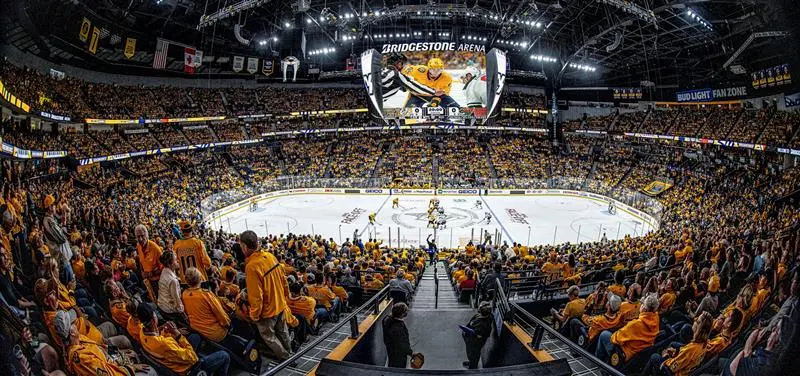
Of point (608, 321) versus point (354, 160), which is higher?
point (354, 160)

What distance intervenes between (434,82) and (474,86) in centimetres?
303

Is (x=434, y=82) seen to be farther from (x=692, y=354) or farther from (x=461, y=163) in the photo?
(x=692, y=354)

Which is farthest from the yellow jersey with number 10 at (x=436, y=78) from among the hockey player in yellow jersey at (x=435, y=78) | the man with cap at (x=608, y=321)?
the man with cap at (x=608, y=321)

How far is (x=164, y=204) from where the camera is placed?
86.5ft

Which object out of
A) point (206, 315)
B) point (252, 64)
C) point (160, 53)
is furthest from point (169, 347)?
point (252, 64)

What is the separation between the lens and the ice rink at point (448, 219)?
25062mm

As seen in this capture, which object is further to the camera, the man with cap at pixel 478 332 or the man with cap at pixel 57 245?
the man with cap at pixel 57 245

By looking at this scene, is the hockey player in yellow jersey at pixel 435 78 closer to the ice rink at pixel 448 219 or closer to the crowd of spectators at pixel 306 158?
the ice rink at pixel 448 219

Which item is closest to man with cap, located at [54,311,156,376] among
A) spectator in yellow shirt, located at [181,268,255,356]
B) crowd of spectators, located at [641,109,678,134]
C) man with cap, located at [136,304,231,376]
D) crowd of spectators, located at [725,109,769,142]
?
man with cap, located at [136,304,231,376]

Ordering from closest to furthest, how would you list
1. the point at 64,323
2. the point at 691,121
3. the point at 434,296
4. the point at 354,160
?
the point at 64,323, the point at 434,296, the point at 691,121, the point at 354,160

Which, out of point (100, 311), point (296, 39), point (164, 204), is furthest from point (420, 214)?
point (100, 311)

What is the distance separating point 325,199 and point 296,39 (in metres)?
15.1

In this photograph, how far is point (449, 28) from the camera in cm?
3822

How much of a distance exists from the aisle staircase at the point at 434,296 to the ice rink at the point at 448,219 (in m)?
9.09
